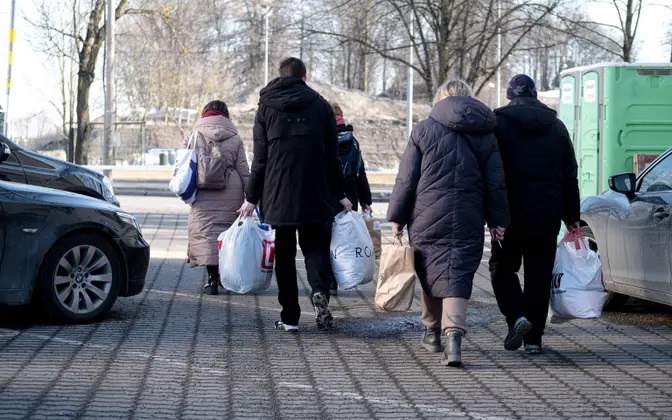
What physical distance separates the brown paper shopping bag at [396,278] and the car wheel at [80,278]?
2313 mm

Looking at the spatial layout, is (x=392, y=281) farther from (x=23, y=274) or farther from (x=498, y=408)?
(x=23, y=274)

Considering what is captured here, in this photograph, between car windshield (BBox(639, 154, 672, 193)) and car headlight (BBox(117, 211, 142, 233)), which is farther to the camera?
car headlight (BBox(117, 211, 142, 233))

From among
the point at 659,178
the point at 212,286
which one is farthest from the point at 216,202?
the point at 659,178

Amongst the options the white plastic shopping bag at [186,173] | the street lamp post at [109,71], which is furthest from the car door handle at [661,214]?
the street lamp post at [109,71]

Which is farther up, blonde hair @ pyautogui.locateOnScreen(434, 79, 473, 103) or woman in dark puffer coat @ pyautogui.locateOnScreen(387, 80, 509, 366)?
blonde hair @ pyautogui.locateOnScreen(434, 79, 473, 103)

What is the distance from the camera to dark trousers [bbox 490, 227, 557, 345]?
7.52 meters

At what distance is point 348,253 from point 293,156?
841mm

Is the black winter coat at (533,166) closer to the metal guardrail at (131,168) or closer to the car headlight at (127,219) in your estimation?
the car headlight at (127,219)

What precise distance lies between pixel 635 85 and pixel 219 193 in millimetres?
6956

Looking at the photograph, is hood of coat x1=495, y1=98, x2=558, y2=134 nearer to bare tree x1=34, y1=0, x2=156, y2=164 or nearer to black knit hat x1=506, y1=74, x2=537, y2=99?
black knit hat x1=506, y1=74, x2=537, y2=99

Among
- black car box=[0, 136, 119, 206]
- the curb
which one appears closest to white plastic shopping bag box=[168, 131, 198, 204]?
black car box=[0, 136, 119, 206]

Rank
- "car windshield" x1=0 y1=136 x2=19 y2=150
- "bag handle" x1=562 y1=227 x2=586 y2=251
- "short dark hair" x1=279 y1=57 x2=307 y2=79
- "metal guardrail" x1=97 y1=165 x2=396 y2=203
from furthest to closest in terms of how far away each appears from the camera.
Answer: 1. "metal guardrail" x1=97 y1=165 x2=396 y2=203
2. "car windshield" x1=0 y1=136 x2=19 y2=150
3. "short dark hair" x1=279 y1=57 x2=307 y2=79
4. "bag handle" x1=562 y1=227 x2=586 y2=251

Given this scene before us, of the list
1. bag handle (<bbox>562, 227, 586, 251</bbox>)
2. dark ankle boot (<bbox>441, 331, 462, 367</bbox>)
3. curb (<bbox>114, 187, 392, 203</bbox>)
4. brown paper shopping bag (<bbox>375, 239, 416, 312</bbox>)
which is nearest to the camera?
dark ankle boot (<bbox>441, 331, 462, 367</bbox>)

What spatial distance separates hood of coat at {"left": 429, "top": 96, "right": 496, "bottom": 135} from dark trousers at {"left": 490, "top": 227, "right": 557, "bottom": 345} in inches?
29.4
